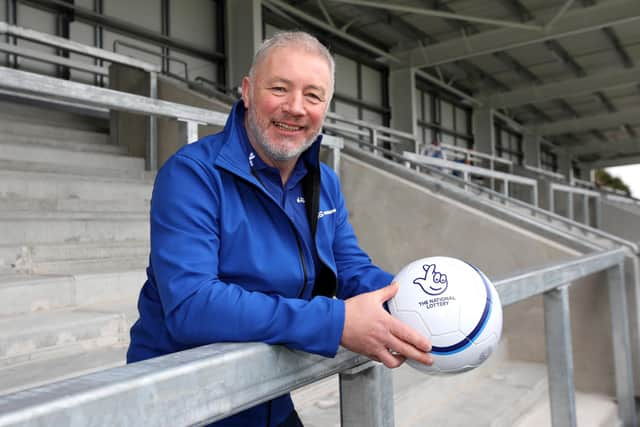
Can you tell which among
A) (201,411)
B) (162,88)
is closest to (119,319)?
(201,411)

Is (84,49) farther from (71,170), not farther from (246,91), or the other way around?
(246,91)

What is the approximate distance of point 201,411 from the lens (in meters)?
0.71

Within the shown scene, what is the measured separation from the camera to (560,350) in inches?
80.0

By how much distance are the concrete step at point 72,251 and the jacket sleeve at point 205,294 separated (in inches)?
78.6

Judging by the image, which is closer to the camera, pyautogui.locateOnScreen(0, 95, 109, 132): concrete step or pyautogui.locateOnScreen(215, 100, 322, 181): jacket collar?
pyautogui.locateOnScreen(215, 100, 322, 181): jacket collar

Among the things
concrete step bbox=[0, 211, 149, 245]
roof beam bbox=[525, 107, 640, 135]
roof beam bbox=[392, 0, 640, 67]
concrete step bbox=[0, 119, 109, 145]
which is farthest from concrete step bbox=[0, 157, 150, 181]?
roof beam bbox=[525, 107, 640, 135]

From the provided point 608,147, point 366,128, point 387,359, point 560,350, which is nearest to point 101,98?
point 387,359

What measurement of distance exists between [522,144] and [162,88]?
73.8ft

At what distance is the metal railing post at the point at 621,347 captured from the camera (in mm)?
3170

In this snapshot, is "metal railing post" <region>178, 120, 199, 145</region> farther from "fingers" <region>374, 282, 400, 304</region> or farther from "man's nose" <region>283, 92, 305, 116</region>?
"fingers" <region>374, 282, 400, 304</region>

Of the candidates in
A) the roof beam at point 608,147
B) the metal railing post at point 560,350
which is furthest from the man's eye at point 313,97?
the roof beam at point 608,147

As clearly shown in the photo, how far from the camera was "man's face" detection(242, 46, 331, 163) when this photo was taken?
4.25 ft

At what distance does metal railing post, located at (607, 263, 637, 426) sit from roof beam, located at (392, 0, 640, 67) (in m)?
10.2

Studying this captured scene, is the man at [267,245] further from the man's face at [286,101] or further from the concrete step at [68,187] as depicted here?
the concrete step at [68,187]
